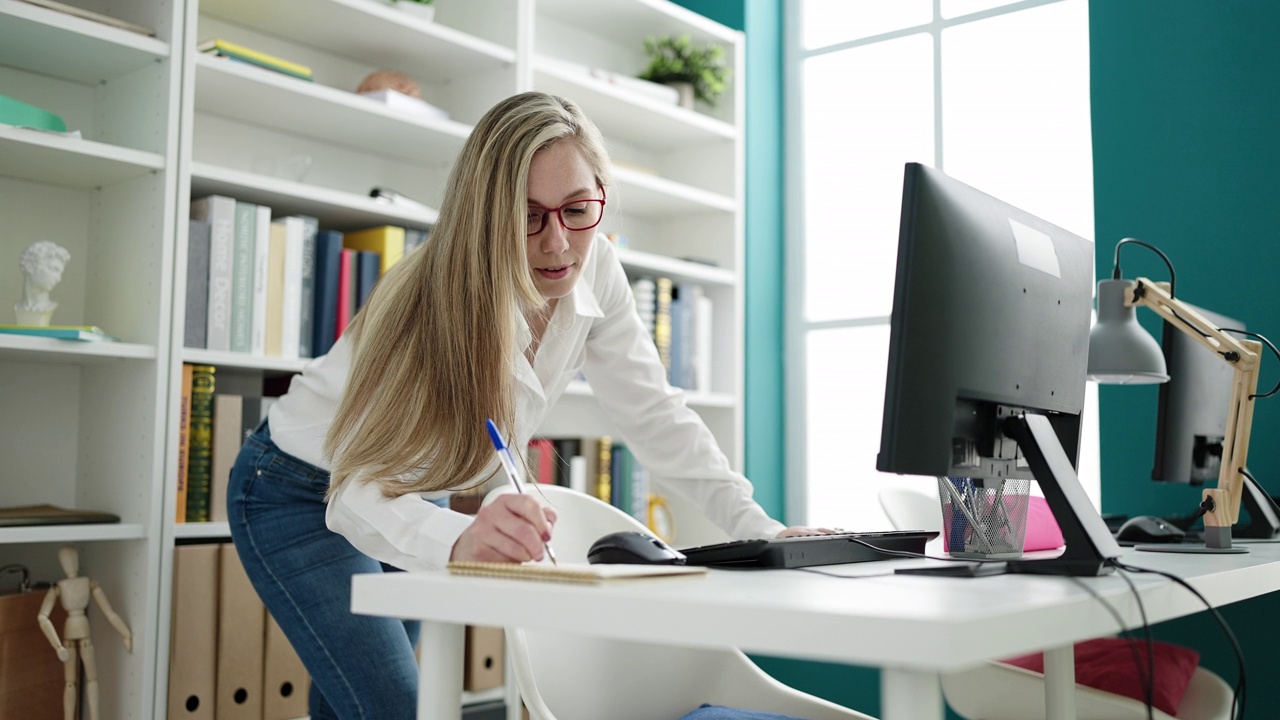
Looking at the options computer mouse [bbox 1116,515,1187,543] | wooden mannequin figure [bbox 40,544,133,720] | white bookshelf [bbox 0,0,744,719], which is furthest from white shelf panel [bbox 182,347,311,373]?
computer mouse [bbox 1116,515,1187,543]

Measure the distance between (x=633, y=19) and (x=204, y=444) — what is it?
1901 millimetres

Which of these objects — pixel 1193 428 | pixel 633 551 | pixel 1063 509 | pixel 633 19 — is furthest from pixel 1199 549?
pixel 633 19

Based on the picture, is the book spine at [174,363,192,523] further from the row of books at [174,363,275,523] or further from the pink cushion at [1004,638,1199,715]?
the pink cushion at [1004,638,1199,715]

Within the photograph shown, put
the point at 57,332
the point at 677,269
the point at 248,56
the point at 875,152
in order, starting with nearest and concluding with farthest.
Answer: the point at 57,332
the point at 248,56
the point at 677,269
the point at 875,152

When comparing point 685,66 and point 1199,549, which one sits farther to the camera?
point 685,66

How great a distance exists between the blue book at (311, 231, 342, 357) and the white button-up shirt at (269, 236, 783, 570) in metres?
0.74

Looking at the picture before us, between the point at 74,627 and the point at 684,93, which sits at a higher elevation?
the point at 684,93

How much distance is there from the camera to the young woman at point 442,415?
3.95 ft

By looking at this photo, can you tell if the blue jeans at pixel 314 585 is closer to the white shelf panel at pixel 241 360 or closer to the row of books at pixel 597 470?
the white shelf panel at pixel 241 360

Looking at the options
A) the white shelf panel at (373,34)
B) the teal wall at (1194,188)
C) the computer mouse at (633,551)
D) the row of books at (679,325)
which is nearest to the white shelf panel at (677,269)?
the row of books at (679,325)

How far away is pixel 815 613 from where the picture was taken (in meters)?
0.73

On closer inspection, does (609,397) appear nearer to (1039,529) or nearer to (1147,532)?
(1039,529)

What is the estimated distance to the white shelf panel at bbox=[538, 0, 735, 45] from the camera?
3.23 meters

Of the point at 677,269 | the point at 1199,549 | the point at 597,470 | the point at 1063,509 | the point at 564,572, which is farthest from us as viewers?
the point at 677,269
